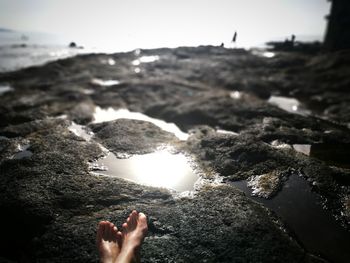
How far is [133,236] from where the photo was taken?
4.49 m

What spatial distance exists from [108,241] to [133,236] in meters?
0.36

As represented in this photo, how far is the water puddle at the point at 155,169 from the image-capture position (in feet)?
22.6

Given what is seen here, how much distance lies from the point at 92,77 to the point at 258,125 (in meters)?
12.1

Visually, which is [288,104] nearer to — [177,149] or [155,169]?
[177,149]

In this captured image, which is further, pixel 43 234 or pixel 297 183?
pixel 297 183

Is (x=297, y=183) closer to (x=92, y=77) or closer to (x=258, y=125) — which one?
(x=258, y=125)

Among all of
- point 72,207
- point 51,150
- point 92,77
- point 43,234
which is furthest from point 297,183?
point 92,77

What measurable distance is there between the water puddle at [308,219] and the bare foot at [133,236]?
2.55m

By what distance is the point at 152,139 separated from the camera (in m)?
8.98

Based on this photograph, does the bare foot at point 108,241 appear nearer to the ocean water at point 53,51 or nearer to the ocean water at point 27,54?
the ocean water at point 53,51

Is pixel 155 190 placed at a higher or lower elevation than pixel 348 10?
lower

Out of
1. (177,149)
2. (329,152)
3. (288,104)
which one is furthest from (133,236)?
(288,104)

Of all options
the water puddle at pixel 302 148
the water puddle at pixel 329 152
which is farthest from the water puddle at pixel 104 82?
the water puddle at pixel 329 152

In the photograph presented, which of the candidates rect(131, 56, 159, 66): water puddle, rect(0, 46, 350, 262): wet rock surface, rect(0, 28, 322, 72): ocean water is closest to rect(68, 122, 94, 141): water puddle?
rect(0, 46, 350, 262): wet rock surface
